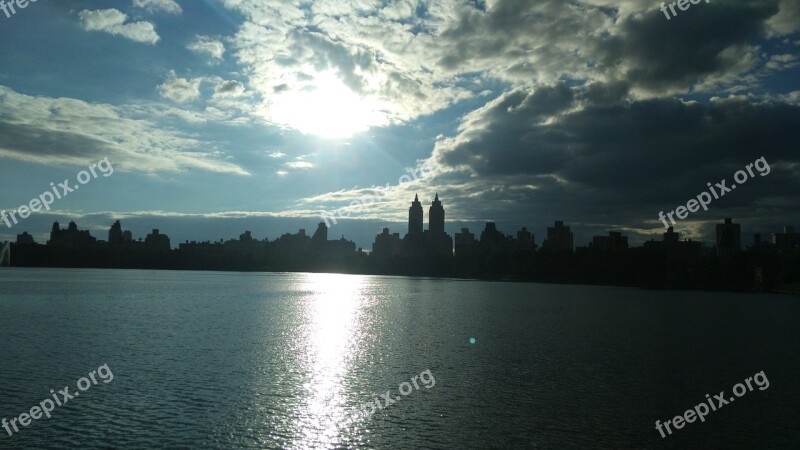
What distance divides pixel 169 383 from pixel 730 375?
132 feet

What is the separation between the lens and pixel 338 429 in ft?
93.6

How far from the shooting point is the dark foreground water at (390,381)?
27.8 m

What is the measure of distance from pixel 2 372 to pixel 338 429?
2536 cm

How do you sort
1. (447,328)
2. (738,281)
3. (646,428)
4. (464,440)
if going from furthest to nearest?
(738,281)
(447,328)
(646,428)
(464,440)

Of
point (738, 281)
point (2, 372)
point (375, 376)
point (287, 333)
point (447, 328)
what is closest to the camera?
point (2, 372)

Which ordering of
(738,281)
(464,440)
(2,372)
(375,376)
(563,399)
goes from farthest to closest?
(738,281) < (375,376) < (2,372) < (563,399) < (464,440)

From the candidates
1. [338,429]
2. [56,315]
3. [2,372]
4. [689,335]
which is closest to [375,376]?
[338,429]

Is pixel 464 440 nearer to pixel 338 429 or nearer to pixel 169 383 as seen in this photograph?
pixel 338 429

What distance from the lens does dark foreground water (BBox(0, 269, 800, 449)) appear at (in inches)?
1093

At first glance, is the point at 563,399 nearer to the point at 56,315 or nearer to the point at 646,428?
the point at 646,428

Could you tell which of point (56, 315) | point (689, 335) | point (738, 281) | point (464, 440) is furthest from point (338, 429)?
point (738, 281)

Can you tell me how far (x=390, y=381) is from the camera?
39656 millimetres

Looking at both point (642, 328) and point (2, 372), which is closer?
point (2, 372)

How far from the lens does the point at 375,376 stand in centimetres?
4150
